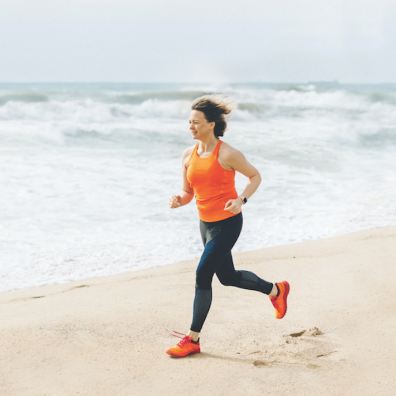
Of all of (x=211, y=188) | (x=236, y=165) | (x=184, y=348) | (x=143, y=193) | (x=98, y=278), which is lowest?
(x=98, y=278)

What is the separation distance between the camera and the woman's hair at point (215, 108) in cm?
385

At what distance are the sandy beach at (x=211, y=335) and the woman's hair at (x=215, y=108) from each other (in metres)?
1.45

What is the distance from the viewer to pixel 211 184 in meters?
3.81

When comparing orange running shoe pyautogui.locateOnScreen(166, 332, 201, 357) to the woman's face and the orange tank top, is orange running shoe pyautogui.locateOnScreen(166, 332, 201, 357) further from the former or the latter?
the woman's face

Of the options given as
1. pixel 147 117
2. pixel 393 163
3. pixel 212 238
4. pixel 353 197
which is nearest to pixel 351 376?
pixel 212 238

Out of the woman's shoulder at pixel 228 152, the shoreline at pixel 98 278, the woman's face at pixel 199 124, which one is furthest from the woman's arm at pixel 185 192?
the shoreline at pixel 98 278

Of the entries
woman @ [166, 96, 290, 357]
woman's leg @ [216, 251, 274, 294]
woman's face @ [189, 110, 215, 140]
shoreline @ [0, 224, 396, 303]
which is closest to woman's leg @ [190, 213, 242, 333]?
woman @ [166, 96, 290, 357]

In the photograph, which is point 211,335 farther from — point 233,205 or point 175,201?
point 233,205

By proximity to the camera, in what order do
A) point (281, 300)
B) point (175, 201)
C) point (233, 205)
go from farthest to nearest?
1. point (281, 300)
2. point (175, 201)
3. point (233, 205)

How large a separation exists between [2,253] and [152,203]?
3163 millimetres

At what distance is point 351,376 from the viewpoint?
11.9 ft

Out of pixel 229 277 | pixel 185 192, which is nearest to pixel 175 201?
pixel 185 192

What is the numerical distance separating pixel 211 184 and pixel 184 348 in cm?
105

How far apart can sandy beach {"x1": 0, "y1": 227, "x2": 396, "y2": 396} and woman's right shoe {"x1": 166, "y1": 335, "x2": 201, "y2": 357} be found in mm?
40
